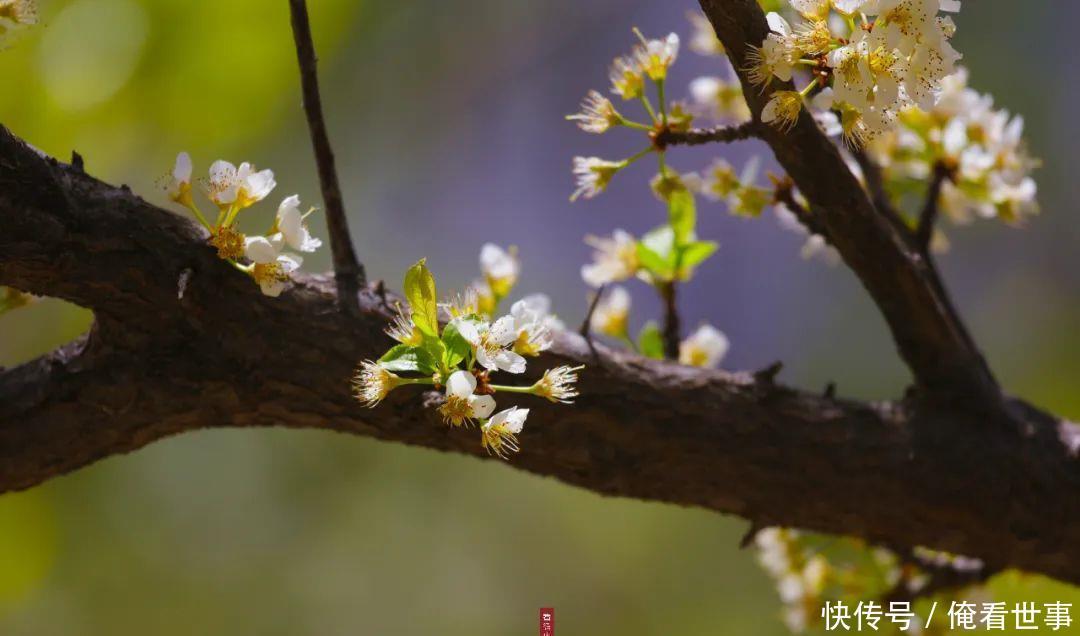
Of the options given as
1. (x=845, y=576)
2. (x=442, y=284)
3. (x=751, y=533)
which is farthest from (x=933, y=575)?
(x=442, y=284)

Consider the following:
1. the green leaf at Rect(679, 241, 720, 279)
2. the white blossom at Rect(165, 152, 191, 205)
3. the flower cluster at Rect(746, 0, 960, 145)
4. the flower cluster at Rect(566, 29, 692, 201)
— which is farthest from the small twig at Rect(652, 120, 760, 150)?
the white blossom at Rect(165, 152, 191, 205)

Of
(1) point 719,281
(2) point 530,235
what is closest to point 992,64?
(1) point 719,281

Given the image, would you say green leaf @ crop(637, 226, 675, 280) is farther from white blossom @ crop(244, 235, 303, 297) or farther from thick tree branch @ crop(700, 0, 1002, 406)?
white blossom @ crop(244, 235, 303, 297)

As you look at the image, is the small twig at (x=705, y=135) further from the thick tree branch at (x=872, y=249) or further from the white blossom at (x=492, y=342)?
the white blossom at (x=492, y=342)

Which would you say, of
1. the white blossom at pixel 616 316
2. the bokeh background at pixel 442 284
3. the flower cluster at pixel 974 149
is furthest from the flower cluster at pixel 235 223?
the bokeh background at pixel 442 284

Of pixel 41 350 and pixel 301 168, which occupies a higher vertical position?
pixel 301 168

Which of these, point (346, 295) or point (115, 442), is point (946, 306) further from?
point (115, 442)
